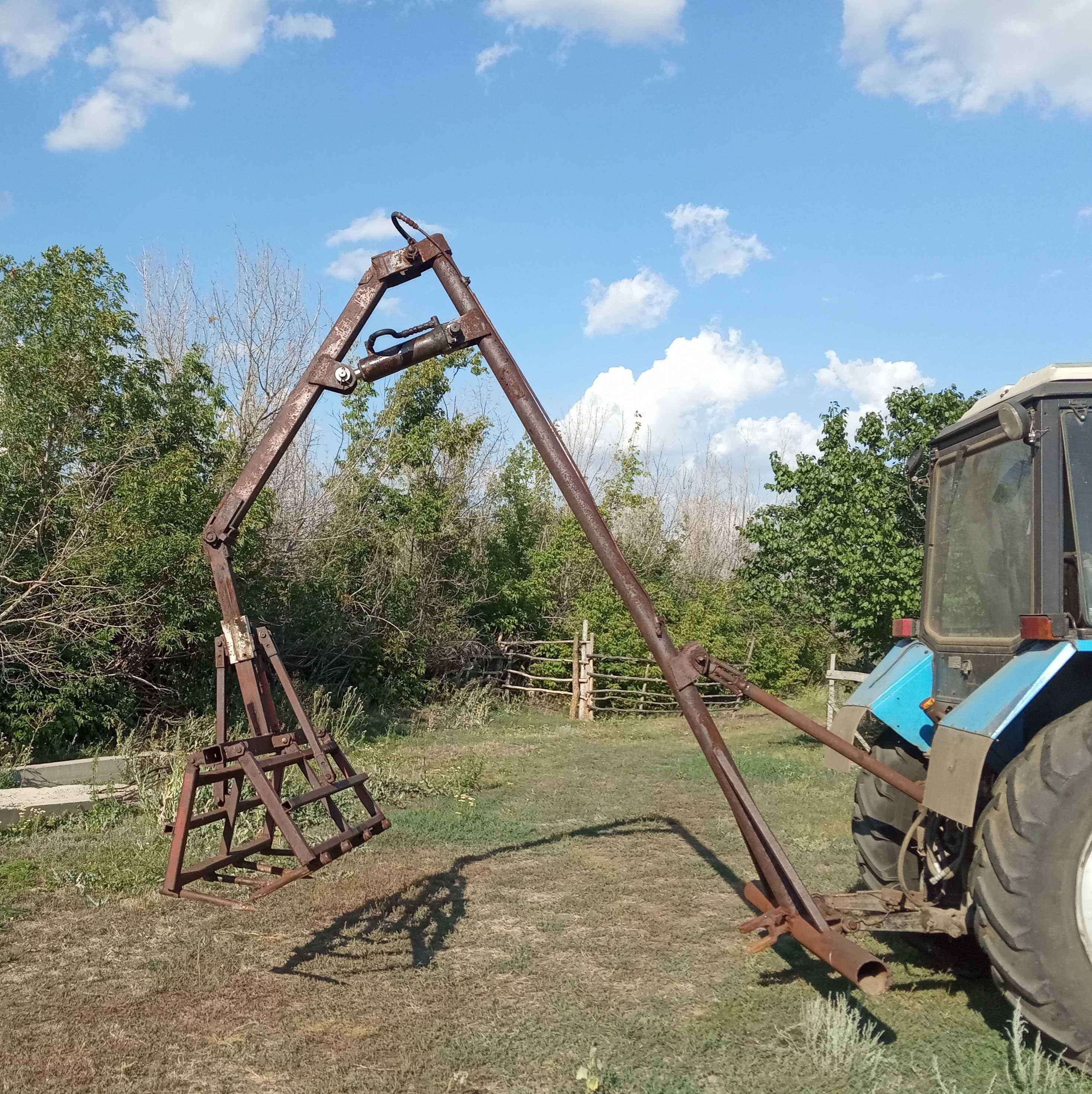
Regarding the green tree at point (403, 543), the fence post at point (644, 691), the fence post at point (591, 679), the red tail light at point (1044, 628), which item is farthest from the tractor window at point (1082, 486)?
the fence post at point (644, 691)

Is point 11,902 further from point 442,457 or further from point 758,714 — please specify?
point 758,714

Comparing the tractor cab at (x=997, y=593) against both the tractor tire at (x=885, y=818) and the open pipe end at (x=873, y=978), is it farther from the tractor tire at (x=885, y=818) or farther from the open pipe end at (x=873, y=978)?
the open pipe end at (x=873, y=978)

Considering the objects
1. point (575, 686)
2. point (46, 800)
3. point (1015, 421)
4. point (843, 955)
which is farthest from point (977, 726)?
point (575, 686)

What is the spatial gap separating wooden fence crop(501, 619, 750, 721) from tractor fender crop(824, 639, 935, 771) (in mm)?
11533

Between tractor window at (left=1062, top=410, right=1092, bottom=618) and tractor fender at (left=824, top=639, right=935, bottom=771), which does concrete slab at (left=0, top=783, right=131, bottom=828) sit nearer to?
tractor fender at (left=824, top=639, right=935, bottom=771)

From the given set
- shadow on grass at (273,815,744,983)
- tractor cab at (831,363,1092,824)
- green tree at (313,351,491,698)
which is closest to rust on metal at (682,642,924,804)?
tractor cab at (831,363,1092,824)

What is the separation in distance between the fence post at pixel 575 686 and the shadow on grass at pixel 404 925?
9.73 metres

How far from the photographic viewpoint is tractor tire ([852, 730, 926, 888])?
4574mm

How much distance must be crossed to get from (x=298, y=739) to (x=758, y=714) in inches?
593

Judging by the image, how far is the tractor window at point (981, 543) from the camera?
4102 mm

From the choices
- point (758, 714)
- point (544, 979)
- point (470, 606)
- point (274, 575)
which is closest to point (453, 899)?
point (544, 979)

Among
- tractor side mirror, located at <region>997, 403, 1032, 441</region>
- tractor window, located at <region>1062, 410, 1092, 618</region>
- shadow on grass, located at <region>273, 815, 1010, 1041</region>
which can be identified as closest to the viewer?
tractor window, located at <region>1062, 410, 1092, 618</region>

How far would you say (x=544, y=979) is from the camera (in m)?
4.46

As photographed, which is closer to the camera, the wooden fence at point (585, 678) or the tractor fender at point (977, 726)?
the tractor fender at point (977, 726)
